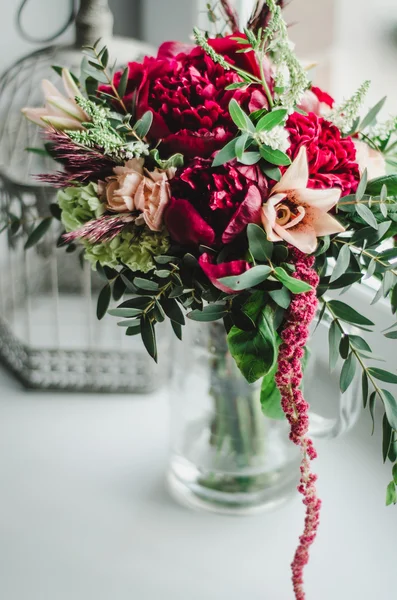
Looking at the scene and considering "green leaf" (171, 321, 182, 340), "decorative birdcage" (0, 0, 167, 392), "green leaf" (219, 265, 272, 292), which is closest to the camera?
"green leaf" (219, 265, 272, 292)

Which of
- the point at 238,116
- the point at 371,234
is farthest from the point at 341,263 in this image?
the point at 238,116

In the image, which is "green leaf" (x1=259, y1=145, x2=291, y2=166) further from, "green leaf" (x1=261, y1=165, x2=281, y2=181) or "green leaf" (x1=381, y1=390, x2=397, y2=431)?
"green leaf" (x1=381, y1=390, x2=397, y2=431)

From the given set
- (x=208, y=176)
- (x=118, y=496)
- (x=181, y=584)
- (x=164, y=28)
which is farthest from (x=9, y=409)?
(x=164, y=28)

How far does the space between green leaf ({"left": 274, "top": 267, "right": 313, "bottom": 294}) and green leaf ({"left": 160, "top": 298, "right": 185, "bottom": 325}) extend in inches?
4.1

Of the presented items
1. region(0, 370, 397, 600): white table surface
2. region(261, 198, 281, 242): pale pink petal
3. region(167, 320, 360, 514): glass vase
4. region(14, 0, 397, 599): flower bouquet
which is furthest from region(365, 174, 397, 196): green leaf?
region(0, 370, 397, 600): white table surface

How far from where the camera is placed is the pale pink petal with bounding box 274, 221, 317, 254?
448mm

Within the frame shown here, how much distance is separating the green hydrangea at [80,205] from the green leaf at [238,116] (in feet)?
0.45

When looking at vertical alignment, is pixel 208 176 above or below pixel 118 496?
Answer: above

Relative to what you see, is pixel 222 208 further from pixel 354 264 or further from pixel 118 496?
pixel 118 496

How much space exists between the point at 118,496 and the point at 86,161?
40cm

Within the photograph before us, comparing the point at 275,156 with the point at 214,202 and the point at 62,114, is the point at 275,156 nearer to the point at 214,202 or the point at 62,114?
the point at 214,202

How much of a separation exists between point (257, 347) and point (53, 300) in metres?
0.50

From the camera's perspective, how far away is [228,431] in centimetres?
68

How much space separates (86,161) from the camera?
0.51 metres
